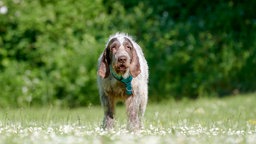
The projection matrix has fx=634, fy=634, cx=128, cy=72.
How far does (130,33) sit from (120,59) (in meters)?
8.04

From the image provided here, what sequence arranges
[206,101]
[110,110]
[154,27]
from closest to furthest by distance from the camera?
[110,110]
[206,101]
[154,27]

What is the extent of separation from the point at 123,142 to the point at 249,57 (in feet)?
37.9

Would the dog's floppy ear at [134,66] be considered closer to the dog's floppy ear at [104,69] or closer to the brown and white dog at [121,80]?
the brown and white dog at [121,80]

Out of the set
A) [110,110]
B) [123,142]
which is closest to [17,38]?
[110,110]

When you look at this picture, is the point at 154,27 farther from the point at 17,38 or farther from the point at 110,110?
the point at 110,110

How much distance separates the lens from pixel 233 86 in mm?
16516

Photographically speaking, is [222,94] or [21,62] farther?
[222,94]

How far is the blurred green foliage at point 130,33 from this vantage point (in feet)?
49.2

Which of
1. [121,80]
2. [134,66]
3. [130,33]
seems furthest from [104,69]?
[130,33]

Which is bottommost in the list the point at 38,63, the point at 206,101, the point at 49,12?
the point at 206,101

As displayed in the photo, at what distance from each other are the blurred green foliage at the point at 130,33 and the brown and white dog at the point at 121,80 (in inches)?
252

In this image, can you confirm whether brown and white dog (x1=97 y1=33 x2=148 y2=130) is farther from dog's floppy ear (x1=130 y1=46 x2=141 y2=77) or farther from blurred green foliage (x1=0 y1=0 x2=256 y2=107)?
blurred green foliage (x1=0 y1=0 x2=256 y2=107)

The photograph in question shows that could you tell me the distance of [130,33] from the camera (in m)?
15.7

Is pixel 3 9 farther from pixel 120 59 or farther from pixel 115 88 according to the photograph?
pixel 120 59
